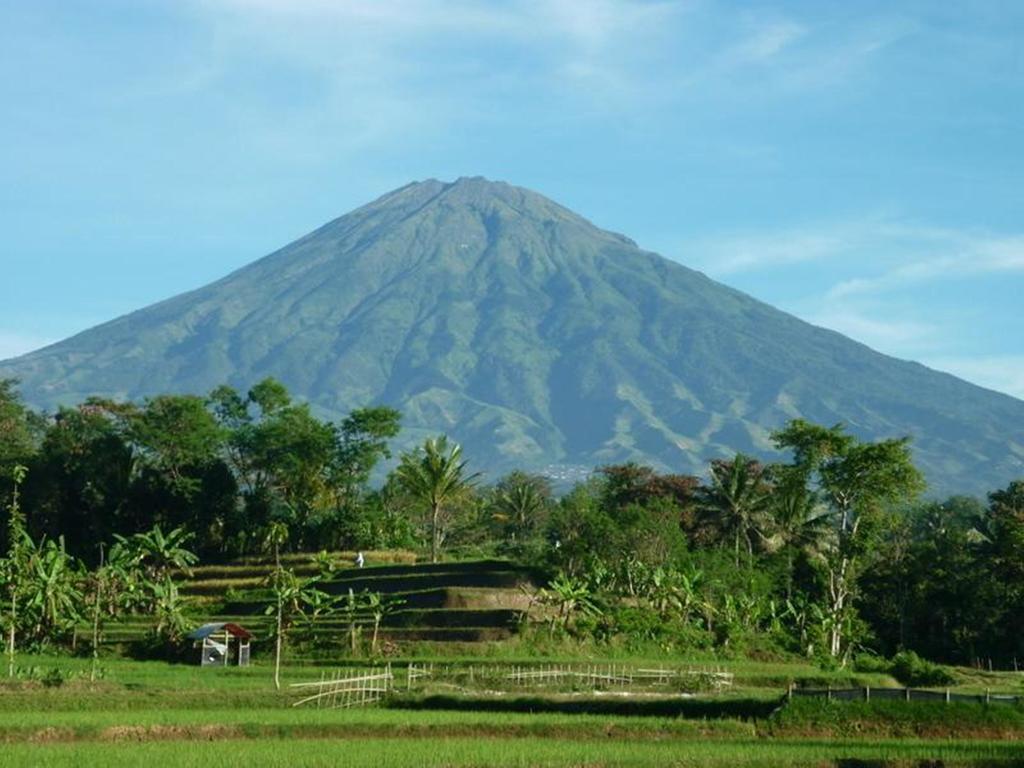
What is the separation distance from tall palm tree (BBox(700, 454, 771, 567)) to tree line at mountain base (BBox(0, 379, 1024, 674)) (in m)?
0.09

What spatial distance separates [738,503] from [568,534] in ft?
23.5

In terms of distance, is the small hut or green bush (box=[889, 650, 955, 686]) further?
the small hut

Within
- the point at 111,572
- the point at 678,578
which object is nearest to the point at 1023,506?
the point at 678,578

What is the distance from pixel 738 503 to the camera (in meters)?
55.2

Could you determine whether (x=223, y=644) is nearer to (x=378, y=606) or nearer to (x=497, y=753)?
(x=378, y=606)

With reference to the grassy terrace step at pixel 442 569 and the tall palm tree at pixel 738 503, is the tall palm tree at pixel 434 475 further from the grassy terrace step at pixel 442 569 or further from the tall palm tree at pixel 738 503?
the tall palm tree at pixel 738 503

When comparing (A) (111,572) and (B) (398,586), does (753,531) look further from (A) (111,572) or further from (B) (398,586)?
(A) (111,572)

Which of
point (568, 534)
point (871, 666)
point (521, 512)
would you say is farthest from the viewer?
point (521, 512)

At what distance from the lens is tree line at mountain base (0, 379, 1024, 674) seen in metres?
41.2

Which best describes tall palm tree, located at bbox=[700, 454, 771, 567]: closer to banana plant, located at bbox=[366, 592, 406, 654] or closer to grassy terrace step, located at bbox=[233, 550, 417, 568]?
grassy terrace step, located at bbox=[233, 550, 417, 568]

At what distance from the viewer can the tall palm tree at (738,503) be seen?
5509cm

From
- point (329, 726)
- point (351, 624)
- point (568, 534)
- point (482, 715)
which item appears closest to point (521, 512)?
point (568, 534)

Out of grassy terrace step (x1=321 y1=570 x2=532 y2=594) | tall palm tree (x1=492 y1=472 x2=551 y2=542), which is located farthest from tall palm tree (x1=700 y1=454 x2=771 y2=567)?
tall palm tree (x1=492 y1=472 x2=551 y2=542)

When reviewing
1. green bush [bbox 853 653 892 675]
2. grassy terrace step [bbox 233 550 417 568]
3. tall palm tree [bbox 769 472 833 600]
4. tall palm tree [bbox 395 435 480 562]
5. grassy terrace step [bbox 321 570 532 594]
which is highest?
tall palm tree [bbox 395 435 480 562]
